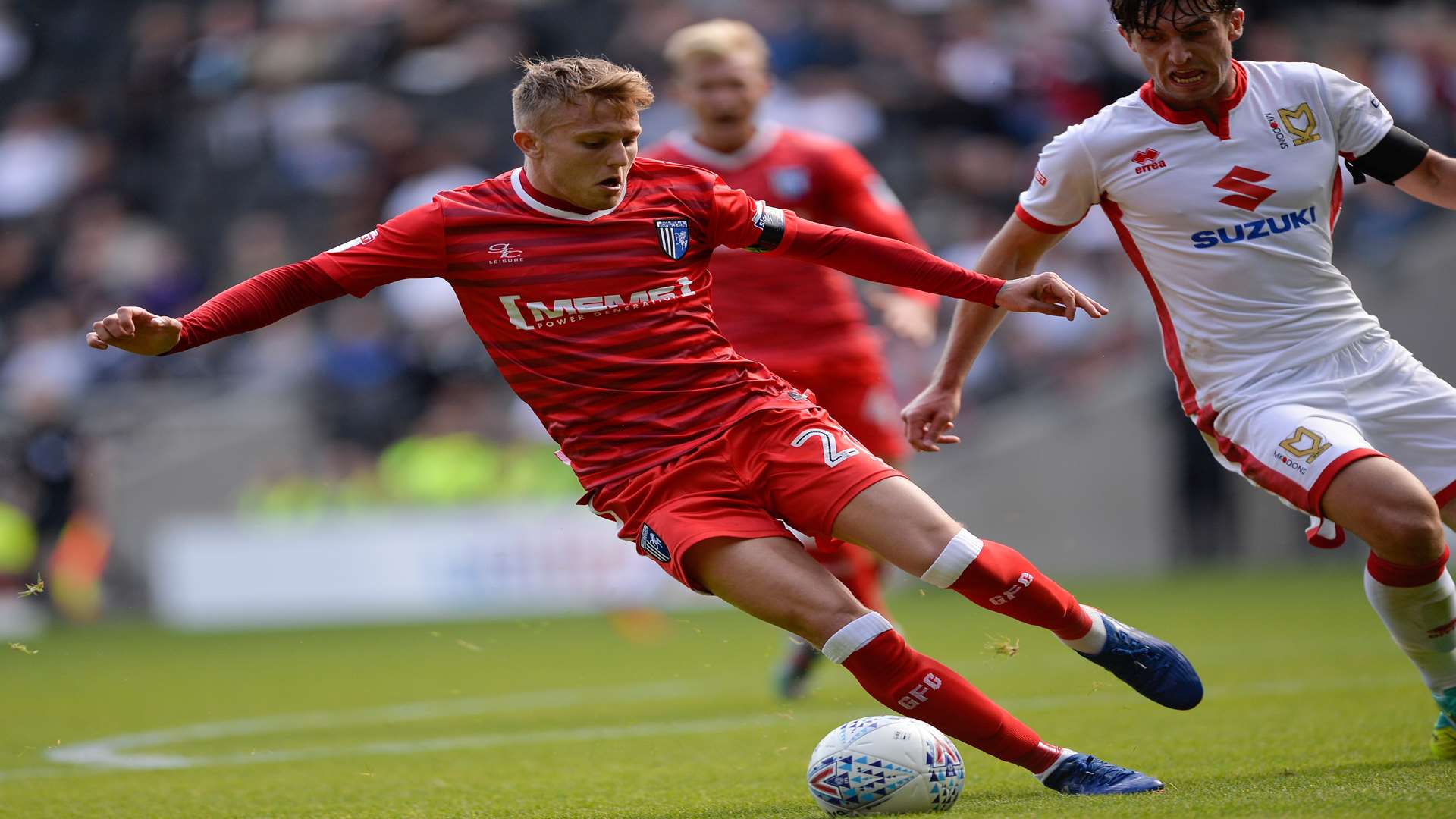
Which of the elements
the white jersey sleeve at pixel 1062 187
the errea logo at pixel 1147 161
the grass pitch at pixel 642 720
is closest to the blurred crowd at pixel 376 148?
the grass pitch at pixel 642 720

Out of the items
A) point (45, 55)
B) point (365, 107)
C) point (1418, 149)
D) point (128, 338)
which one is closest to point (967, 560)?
point (1418, 149)

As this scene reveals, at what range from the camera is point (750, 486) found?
471 cm

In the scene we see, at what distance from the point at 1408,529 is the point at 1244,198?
1027 millimetres

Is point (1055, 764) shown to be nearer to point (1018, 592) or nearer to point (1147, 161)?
point (1018, 592)

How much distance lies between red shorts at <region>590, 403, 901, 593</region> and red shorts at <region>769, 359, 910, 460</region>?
7.54 ft

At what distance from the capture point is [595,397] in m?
4.82

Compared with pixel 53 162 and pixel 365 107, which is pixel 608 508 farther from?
pixel 53 162

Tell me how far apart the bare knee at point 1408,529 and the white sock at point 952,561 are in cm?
105

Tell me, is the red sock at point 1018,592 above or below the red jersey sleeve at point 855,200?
below

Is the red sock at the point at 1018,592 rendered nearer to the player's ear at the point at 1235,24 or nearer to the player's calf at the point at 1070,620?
the player's calf at the point at 1070,620

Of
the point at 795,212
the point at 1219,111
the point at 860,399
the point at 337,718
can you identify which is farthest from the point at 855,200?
the point at 337,718

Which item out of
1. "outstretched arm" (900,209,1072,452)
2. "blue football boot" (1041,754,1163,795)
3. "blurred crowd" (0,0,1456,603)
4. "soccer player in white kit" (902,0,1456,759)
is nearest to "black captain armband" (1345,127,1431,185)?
"soccer player in white kit" (902,0,1456,759)

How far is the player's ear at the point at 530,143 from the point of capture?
4801 mm

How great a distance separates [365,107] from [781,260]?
1248 cm
